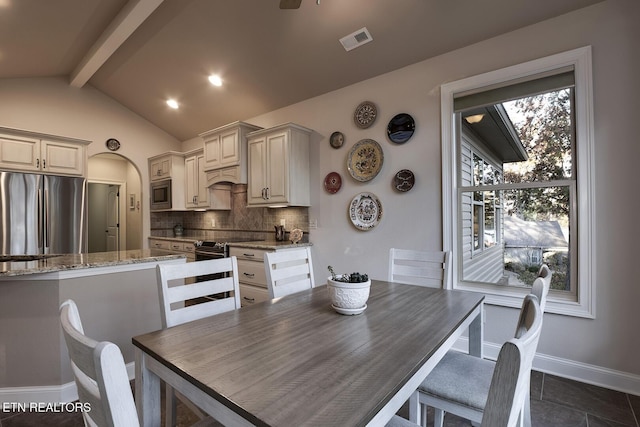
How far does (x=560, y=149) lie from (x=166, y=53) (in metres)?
4.07

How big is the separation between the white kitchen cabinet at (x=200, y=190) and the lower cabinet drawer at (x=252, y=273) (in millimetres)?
1444

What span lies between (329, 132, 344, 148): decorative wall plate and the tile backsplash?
0.85 meters

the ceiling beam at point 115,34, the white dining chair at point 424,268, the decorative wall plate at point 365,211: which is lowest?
the white dining chair at point 424,268

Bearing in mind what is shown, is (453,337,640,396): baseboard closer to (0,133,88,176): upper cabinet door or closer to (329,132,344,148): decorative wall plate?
(329,132,344,148): decorative wall plate

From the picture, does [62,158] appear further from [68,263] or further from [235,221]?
[68,263]

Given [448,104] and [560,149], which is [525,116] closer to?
[560,149]

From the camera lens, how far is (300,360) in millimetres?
975

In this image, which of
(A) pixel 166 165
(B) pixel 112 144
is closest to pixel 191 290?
(A) pixel 166 165

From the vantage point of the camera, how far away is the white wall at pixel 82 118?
411 centimetres

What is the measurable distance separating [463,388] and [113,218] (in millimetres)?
7468

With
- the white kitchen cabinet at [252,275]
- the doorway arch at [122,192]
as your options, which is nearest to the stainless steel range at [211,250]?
the white kitchen cabinet at [252,275]

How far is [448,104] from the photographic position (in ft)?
9.12

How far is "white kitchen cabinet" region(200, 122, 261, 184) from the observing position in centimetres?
405

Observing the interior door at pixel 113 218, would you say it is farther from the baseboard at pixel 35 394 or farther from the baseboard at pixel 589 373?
the baseboard at pixel 589 373
